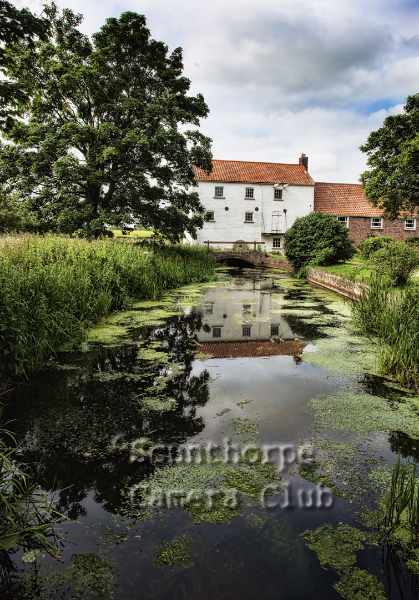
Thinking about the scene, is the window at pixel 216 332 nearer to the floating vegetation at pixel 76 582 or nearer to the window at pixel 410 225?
the floating vegetation at pixel 76 582

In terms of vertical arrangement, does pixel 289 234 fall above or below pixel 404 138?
below

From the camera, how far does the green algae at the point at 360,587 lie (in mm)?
2721

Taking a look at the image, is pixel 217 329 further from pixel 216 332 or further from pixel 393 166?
pixel 393 166

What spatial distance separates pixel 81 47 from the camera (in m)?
20.1

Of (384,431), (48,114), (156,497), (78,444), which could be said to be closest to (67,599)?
(156,497)

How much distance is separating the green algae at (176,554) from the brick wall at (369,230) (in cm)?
3936

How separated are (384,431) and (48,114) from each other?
818 inches

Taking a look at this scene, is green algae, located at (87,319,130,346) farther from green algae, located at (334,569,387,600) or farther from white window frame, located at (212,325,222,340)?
green algae, located at (334,569,387,600)

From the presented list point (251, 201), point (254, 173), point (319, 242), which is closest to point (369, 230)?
point (251, 201)

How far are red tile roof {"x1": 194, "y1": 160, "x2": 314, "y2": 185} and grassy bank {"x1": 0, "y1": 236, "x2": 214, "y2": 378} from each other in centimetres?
2392

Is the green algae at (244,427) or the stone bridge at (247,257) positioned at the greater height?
the stone bridge at (247,257)

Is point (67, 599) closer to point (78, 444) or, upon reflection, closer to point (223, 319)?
point (78, 444)

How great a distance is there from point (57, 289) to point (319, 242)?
57.4ft

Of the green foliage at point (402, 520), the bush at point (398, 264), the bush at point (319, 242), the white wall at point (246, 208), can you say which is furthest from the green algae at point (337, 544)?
the white wall at point (246, 208)
